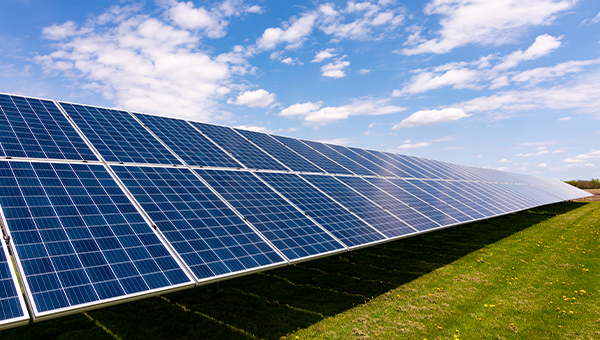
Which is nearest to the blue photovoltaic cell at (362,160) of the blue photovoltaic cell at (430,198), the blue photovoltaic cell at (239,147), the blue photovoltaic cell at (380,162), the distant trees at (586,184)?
the blue photovoltaic cell at (380,162)

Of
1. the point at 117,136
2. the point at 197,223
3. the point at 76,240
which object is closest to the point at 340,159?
the point at 117,136

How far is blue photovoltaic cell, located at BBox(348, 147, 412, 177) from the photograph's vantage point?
31.5 metres

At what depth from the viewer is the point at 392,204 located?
20.7 m

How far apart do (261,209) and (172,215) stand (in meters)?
3.87

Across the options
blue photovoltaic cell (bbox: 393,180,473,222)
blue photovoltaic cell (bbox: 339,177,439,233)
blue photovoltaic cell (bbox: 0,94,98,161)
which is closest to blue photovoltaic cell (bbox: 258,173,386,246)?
blue photovoltaic cell (bbox: 339,177,439,233)

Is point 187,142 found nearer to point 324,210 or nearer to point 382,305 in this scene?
point 324,210

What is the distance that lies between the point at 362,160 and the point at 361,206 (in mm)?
14427

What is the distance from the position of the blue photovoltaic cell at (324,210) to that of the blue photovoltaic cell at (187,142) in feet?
8.54

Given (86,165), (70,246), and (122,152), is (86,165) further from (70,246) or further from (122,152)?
(70,246)

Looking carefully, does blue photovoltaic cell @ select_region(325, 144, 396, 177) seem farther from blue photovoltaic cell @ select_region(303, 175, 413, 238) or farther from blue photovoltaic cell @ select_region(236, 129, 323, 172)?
blue photovoltaic cell @ select_region(303, 175, 413, 238)

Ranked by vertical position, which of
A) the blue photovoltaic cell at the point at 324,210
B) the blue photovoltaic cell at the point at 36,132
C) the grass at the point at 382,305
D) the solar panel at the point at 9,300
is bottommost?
the grass at the point at 382,305

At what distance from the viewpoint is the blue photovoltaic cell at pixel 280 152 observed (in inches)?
886

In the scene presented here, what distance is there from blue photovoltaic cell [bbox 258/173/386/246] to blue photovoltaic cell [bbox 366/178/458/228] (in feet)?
17.9

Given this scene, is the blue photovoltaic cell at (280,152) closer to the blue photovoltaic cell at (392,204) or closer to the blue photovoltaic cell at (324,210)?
the blue photovoltaic cell at (392,204)
